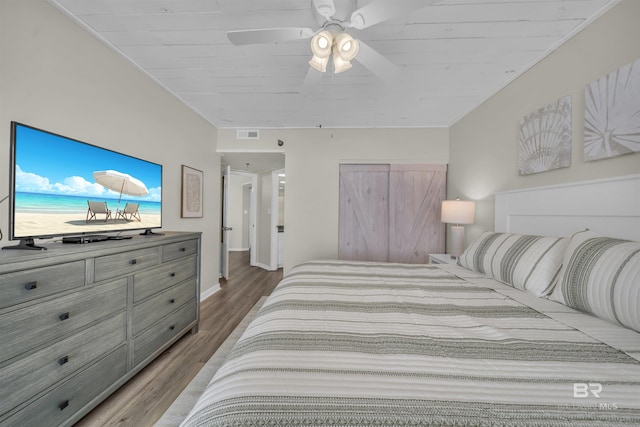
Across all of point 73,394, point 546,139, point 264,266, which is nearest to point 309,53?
point 546,139

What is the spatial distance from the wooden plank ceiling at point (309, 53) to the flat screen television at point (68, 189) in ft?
3.00

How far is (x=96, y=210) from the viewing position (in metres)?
1.63

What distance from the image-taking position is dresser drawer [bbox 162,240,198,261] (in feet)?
6.19

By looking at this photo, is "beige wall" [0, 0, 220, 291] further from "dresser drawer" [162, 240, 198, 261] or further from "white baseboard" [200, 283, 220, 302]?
"white baseboard" [200, 283, 220, 302]

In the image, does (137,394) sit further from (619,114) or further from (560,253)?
(619,114)

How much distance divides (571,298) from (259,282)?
147 inches

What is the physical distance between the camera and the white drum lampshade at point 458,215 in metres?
2.72

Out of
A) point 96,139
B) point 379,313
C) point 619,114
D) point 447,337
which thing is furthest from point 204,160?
point 619,114

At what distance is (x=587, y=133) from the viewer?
A: 1575 mm

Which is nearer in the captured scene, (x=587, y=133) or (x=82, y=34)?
(x=587, y=133)

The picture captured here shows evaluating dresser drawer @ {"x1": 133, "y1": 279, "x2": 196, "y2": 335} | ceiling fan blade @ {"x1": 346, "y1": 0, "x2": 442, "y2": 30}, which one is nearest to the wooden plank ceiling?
ceiling fan blade @ {"x1": 346, "y1": 0, "x2": 442, "y2": 30}

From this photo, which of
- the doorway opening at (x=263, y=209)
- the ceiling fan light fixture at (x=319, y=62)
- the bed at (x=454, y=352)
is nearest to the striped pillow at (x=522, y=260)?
the bed at (x=454, y=352)

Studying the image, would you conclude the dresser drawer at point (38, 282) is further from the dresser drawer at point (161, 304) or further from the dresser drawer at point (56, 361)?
the dresser drawer at point (161, 304)

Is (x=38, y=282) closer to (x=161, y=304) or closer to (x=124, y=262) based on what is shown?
(x=124, y=262)
